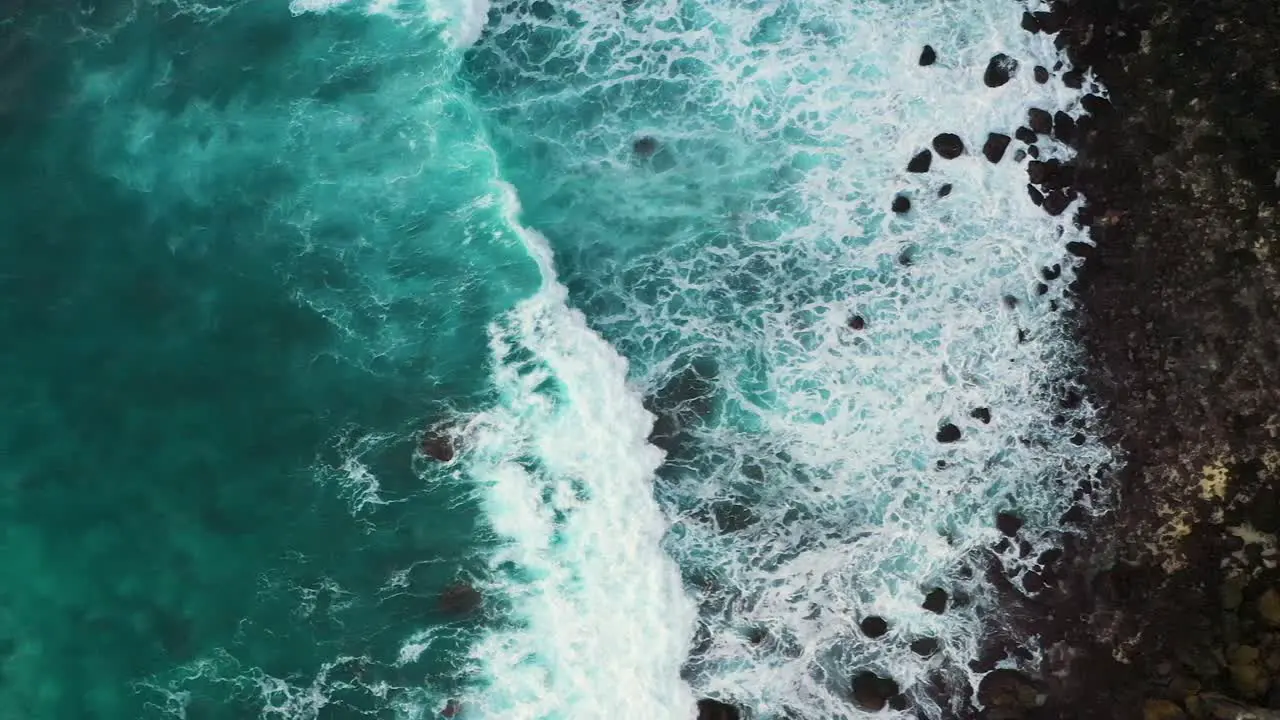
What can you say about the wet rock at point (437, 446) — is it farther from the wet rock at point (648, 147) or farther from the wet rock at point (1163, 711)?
the wet rock at point (1163, 711)

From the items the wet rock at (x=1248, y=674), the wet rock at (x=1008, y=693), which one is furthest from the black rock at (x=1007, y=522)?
the wet rock at (x=1248, y=674)

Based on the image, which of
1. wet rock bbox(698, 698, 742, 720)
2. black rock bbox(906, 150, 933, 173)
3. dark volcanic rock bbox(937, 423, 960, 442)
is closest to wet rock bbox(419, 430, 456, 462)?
wet rock bbox(698, 698, 742, 720)

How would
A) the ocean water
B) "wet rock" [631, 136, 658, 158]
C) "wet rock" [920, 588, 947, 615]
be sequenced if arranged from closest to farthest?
the ocean water → "wet rock" [920, 588, 947, 615] → "wet rock" [631, 136, 658, 158]

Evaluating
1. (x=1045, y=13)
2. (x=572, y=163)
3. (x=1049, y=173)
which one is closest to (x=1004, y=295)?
(x=1049, y=173)

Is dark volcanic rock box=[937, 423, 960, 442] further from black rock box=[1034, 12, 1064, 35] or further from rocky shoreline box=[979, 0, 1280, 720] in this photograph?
black rock box=[1034, 12, 1064, 35]

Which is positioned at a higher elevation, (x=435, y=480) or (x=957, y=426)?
(x=957, y=426)

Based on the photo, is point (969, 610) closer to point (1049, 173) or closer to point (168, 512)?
point (1049, 173)
